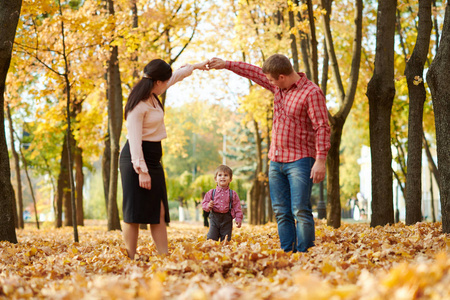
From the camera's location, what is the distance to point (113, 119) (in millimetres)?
13242

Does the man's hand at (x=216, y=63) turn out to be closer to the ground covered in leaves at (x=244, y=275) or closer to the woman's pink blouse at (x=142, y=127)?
the woman's pink blouse at (x=142, y=127)

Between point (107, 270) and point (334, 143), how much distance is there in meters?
6.01

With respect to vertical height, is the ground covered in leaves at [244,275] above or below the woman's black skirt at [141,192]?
below

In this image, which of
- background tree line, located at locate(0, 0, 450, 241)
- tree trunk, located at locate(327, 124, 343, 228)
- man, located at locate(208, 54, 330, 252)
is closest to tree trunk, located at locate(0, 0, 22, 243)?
background tree line, located at locate(0, 0, 450, 241)

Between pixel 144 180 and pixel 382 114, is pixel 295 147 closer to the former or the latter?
pixel 144 180

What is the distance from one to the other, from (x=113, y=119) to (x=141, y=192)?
359 inches

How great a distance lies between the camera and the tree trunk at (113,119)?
13.0 m

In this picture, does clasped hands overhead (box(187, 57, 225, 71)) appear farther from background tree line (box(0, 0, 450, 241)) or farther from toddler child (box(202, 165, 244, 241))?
background tree line (box(0, 0, 450, 241))

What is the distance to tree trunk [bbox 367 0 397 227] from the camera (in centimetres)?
782

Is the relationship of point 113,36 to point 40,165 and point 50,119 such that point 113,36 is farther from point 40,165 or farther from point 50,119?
point 40,165

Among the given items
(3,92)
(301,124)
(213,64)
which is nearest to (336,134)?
(213,64)

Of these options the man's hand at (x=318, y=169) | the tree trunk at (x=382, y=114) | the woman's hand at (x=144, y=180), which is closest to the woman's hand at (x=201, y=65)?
the woman's hand at (x=144, y=180)

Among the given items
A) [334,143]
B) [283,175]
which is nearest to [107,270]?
[283,175]

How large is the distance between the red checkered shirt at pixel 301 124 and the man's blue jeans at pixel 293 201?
4.3 inches
